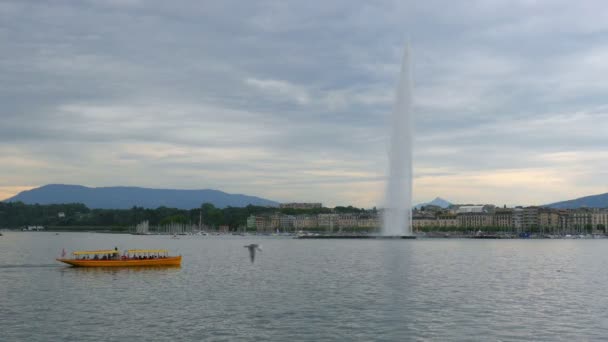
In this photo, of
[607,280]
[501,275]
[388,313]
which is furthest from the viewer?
[501,275]

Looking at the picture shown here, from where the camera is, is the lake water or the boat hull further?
the boat hull

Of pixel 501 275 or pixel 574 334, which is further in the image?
pixel 501 275

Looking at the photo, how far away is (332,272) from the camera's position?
175 feet

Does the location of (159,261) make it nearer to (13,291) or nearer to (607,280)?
(13,291)

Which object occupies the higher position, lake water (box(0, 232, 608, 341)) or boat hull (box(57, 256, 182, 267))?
boat hull (box(57, 256, 182, 267))

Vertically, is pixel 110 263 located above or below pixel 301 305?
above

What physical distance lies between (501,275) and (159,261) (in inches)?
1131

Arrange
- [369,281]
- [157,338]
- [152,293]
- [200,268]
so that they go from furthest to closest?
[200,268] < [369,281] < [152,293] < [157,338]

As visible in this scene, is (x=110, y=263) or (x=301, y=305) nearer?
(x=301, y=305)

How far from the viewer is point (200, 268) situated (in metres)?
59.4

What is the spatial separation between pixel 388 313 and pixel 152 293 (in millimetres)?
14841

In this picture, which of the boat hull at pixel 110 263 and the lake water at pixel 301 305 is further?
the boat hull at pixel 110 263

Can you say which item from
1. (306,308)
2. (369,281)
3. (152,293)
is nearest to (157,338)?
(306,308)

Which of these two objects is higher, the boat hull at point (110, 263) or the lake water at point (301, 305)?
the boat hull at point (110, 263)
